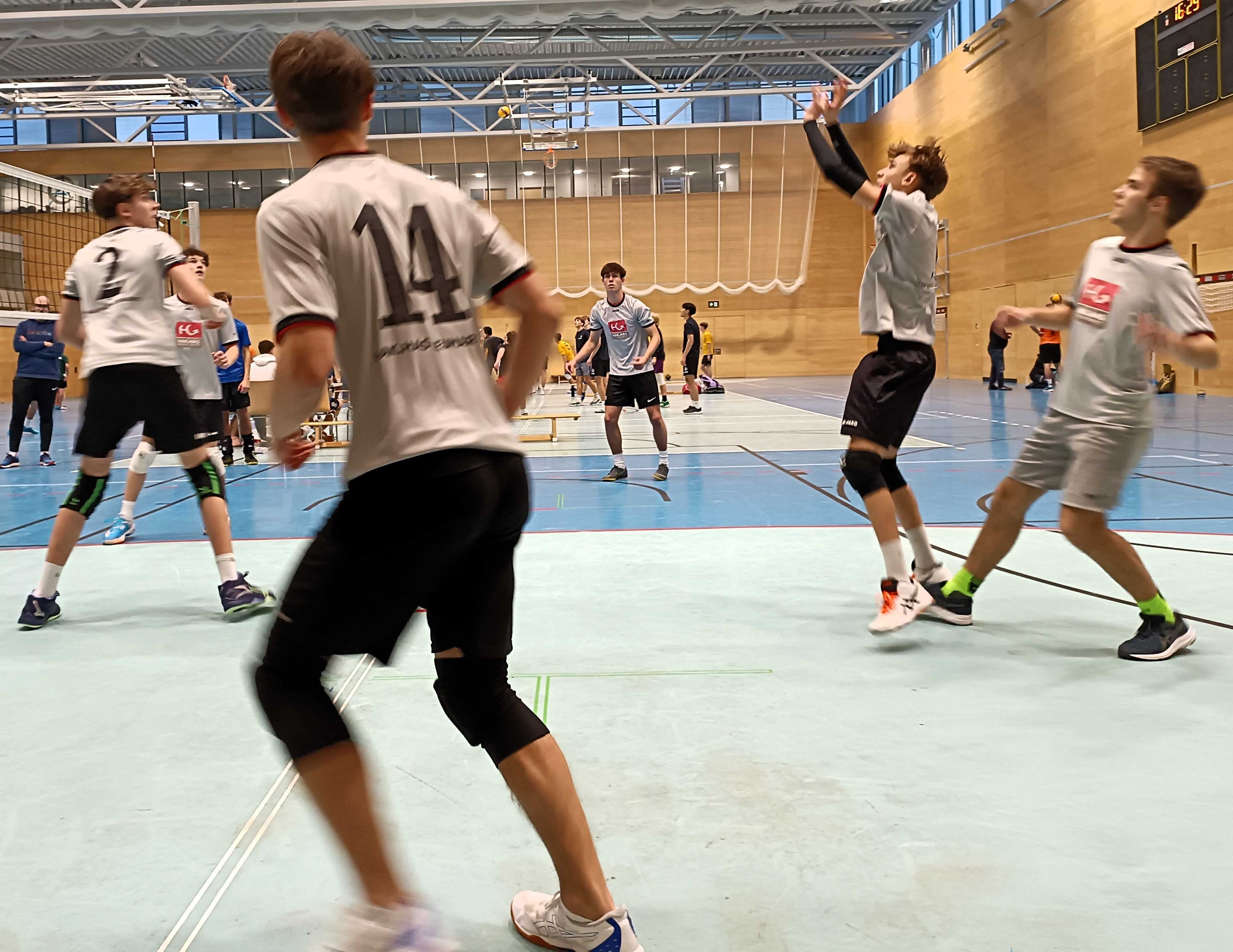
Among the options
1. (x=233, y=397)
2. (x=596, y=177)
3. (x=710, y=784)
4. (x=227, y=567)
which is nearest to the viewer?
(x=710, y=784)

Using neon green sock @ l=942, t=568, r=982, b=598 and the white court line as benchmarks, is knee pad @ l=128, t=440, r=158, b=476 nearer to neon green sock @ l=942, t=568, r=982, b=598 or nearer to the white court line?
the white court line

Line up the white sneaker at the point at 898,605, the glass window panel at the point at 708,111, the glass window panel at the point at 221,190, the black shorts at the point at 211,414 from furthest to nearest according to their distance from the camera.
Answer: the glass window panel at the point at 708,111, the glass window panel at the point at 221,190, the black shorts at the point at 211,414, the white sneaker at the point at 898,605

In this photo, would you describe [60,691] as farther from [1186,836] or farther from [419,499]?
[1186,836]

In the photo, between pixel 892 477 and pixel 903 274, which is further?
pixel 892 477

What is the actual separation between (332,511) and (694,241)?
31727mm

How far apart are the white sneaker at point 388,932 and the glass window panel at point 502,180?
107 feet

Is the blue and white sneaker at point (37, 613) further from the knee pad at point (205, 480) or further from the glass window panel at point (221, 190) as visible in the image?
the glass window panel at point (221, 190)

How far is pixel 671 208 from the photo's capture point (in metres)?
32.6

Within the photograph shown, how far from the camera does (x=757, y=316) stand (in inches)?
1335

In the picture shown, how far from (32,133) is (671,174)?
21.6 meters

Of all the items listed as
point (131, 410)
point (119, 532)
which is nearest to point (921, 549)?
point (131, 410)

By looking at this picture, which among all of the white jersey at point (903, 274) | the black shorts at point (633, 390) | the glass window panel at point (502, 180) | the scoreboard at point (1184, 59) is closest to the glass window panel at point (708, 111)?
the glass window panel at point (502, 180)

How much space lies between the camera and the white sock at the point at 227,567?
449cm

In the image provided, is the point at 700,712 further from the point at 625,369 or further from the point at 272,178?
the point at 272,178
